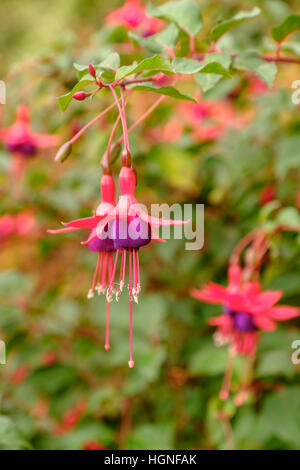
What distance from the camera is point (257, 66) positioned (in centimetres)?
63

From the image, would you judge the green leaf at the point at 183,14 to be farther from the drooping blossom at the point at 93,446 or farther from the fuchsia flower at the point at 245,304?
the drooping blossom at the point at 93,446

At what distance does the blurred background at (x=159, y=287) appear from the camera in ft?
2.97

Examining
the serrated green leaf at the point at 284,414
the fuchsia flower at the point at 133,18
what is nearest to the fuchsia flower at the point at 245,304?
the serrated green leaf at the point at 284,414

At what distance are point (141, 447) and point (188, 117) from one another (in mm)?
993

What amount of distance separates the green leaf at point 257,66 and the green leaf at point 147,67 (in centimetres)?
17

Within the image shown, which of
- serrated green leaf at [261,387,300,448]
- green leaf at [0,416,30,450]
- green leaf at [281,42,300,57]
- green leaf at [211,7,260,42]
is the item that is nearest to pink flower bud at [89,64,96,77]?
green leaf at [211,7,260,42]

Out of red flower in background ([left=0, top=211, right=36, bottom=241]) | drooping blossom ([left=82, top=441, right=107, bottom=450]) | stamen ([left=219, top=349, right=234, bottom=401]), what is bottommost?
drooping blossom ([left=82, top=441, right=107, bottom=450])

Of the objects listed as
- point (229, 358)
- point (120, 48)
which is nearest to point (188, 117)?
point (120, 48)

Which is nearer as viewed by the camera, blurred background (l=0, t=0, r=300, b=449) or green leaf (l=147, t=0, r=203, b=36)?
green leaf (l=147, t=0, r=203, b=36)

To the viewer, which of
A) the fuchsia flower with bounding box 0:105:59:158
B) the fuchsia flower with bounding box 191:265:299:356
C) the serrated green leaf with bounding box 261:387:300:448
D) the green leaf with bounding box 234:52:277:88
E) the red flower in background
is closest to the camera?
the green leaf with bounding box 234:52:277:88

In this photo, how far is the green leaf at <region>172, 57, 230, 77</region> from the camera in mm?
509

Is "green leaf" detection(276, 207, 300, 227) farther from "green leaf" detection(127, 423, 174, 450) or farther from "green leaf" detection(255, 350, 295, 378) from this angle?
"green leaf" detection(127, 423, 174, 450)

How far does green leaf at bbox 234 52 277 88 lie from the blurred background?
0.14 meters

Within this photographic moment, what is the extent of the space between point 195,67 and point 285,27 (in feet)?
0.70
